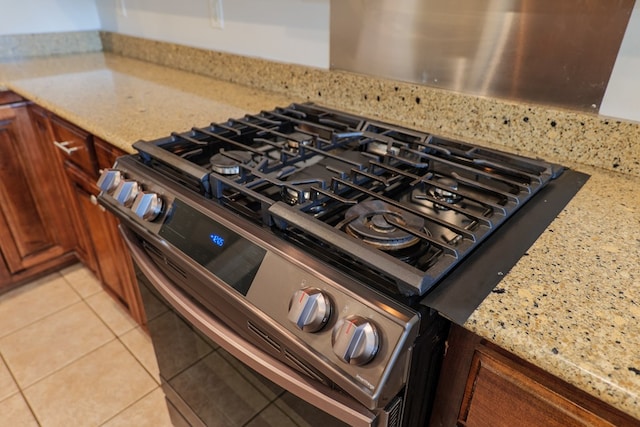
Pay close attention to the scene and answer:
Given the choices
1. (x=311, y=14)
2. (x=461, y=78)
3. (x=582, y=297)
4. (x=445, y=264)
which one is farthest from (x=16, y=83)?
(x=582, y=297)

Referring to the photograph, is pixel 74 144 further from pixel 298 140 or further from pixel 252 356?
pixel 252 356

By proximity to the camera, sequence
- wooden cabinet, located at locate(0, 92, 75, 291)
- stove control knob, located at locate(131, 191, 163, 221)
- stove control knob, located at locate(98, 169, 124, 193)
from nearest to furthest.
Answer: stove control knob, located at locate(131, 191, 163, 221), stove control knob, located at locate(98, 169, 124, 193), wooden cabinet, located at locate(0, 92, 75, 291)

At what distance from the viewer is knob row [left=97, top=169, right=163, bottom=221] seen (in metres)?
0.80

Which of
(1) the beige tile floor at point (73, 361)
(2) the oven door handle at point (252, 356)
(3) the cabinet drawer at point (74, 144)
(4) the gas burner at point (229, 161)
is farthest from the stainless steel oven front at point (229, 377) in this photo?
(3) the cabinet drawer at point (74, 144)

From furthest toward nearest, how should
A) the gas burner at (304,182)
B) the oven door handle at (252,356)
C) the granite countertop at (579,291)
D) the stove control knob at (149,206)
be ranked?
the stove control knob at (149,206) < the gas burner at (304,182) < the oven door handle at (252,356) < the granite countertop at (579,291)

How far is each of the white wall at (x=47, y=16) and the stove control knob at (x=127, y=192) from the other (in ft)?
5.71

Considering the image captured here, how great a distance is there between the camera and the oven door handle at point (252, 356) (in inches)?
22.6

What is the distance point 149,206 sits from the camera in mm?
801

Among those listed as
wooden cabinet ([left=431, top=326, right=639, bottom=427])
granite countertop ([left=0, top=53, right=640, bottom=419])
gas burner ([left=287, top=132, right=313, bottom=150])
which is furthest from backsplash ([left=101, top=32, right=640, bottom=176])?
wooden cabinet ([left=431, top=326, right=639, bottom=427])

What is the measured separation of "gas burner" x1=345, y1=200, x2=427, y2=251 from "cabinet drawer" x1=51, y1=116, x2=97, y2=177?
0.98m

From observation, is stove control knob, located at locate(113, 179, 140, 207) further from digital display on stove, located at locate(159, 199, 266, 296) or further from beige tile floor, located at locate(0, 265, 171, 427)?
beige tile floor, located at locate(0, 265, 171, 427)

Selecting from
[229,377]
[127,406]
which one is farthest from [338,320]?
[127,406]

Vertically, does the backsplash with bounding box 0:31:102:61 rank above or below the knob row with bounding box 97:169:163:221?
above

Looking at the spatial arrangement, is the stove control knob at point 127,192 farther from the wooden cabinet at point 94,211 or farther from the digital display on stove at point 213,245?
the wooden cabinet at point 94,211
